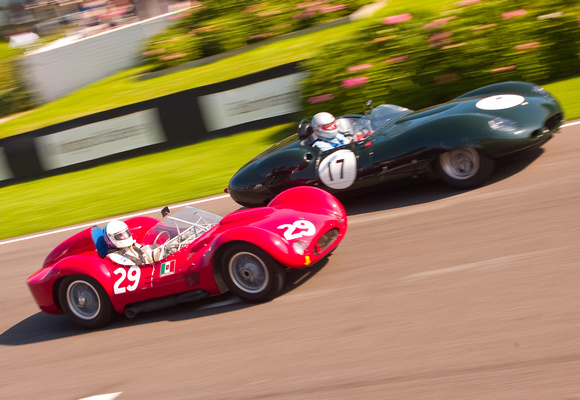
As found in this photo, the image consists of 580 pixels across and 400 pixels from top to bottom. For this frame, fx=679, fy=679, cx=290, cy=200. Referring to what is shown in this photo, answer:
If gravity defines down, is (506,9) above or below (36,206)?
above

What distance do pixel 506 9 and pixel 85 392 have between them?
8.14 m

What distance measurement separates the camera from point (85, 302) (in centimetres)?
592

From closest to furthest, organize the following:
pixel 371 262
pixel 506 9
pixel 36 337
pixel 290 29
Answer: pixel 371 262
pixel 36 337
pixel 506 9
pixel 290 29

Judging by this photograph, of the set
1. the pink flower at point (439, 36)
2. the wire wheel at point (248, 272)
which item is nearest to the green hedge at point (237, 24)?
the pink flower at point (439, 36)

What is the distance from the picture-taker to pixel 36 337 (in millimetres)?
6094

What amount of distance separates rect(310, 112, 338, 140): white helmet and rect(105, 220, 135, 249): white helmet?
7.90 ft

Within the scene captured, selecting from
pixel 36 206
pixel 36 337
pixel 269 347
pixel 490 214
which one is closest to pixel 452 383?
pixel 269 347

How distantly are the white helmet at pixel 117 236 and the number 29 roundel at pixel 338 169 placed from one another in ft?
A: 7.11

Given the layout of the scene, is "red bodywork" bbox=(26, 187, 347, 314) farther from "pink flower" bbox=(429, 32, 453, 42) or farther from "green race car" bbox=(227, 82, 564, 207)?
"pink flower" bbox=(429, 32, 453, 42)

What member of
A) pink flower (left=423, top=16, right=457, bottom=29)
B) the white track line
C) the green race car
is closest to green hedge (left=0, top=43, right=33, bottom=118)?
pink flower (left=423, top=16, right=457, bottom=29)

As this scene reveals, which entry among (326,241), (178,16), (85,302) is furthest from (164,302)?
(178,16)

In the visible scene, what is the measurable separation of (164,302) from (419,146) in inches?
109

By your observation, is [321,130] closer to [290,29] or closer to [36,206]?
[36,206]

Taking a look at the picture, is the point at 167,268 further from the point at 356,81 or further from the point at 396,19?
the point at 396,19
